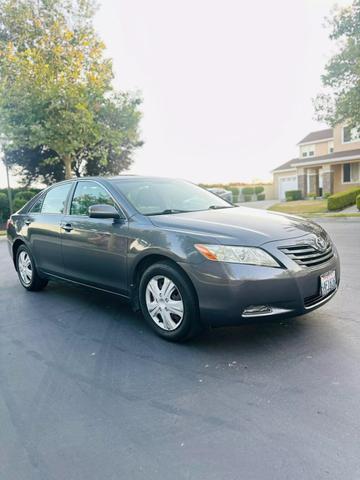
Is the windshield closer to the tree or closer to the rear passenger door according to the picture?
the rear passenger door

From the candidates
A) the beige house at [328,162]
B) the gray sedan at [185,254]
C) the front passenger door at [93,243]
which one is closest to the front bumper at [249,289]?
the gray sedan at [185,254]

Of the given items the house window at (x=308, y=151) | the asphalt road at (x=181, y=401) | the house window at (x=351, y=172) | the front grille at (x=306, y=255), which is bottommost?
the asphalt road at (x=181, y=401)

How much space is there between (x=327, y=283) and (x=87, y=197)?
2903 mm

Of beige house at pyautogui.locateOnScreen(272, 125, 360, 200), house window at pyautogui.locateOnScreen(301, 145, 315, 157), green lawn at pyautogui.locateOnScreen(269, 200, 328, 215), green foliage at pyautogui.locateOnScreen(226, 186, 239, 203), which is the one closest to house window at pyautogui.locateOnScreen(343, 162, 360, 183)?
beige house at pyautogui.locateOnScreen(272, 125, 360, 200)

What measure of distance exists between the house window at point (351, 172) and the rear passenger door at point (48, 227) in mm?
27175

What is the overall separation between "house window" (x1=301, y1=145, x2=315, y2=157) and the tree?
17.8 m

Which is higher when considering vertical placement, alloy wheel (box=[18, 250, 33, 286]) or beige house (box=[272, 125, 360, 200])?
beige house (box=[272, 125, 360, 200])

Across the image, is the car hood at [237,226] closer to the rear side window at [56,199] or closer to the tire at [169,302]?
the tire at [169,302]

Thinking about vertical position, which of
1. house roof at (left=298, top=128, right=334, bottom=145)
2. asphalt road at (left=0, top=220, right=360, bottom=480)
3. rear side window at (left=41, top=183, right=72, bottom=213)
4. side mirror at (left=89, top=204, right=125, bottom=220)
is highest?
house roof at (left=298, top=128, right=334, bottom=145)

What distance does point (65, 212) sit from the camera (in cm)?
500

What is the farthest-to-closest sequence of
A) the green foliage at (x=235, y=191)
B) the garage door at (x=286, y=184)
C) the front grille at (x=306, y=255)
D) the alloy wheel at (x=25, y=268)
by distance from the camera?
the green foliage at (x=235, y=191) → the garage door at (x=286, y=184) → the alloy wheel at (x=25, y=268) → the front grille at (x=306, y=255)

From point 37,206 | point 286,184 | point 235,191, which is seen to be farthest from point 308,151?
point 37,206

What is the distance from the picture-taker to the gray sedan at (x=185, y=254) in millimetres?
3207

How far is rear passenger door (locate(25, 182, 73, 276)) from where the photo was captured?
507cm
